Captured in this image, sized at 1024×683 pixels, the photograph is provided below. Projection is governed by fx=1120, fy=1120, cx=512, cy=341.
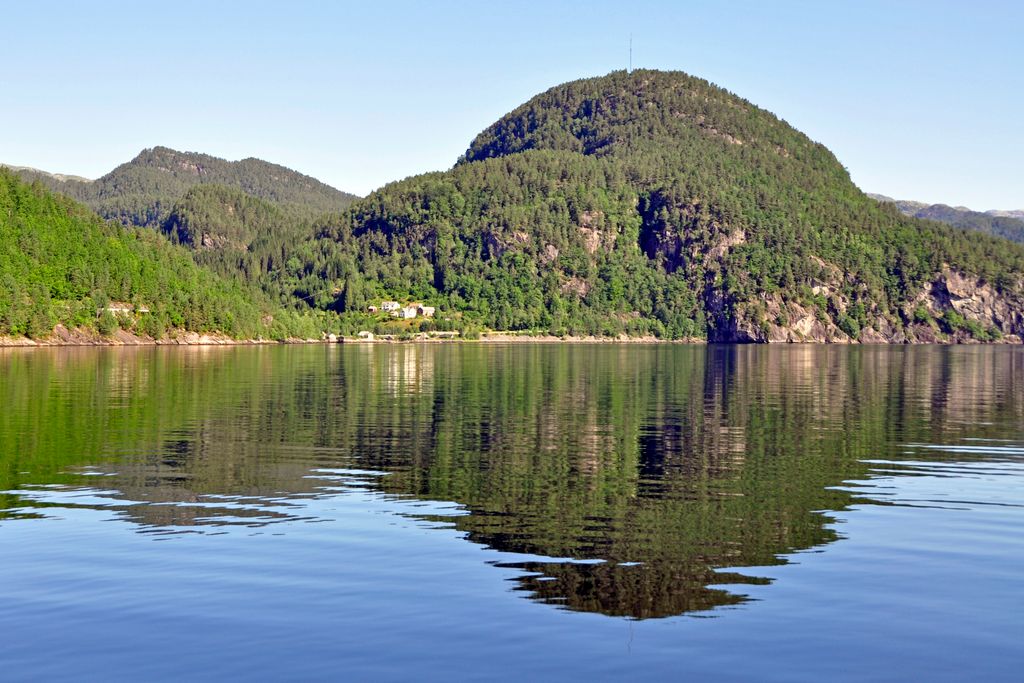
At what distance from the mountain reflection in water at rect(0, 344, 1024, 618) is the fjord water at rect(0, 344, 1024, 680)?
9.3 inches

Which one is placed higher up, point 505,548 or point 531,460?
point 531,460

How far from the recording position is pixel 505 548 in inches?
1339

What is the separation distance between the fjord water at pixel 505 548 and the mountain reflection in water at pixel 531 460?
237mm

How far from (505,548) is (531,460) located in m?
20.4

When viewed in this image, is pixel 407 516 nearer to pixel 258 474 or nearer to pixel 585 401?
pixel 258 474

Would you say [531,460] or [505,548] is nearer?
[505,548]

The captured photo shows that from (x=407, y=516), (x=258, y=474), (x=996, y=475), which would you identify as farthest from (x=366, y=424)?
(x=996, y=475)

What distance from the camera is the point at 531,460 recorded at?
178ft

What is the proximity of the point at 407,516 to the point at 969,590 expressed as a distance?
18588 millimetres

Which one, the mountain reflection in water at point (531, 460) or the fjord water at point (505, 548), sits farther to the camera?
the mountain reflection in water at point (531, 460)

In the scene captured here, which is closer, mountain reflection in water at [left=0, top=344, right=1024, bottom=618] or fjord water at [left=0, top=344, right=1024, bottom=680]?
fjord water at [left=0, top=344, right=1024, bottom=680]

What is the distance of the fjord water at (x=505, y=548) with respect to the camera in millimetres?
23969

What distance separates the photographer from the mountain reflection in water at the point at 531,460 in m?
34.2

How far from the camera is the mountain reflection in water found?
3416 centimetres
